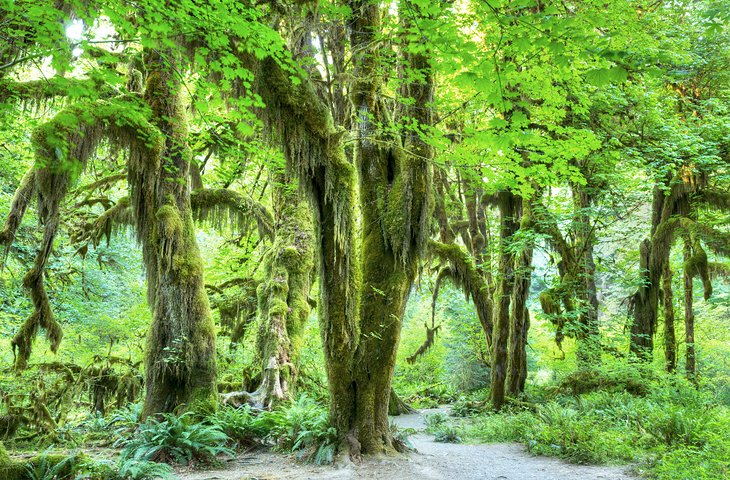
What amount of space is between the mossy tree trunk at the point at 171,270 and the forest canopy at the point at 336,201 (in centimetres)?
4

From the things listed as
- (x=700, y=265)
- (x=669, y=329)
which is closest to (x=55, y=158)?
(x=700, y=265)

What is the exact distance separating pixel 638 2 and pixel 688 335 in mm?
9245

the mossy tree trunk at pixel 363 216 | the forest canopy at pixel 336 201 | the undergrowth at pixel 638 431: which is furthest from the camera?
the mossy tree trunk at pixel 363 216

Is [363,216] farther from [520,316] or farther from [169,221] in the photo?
[520,316]

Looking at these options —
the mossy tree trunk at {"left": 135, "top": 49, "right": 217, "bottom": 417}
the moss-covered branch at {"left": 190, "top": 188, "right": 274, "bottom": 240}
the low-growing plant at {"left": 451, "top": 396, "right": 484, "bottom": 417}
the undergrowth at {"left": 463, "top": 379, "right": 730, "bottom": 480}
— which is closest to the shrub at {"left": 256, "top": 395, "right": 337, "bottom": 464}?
the mossy tree trunk at {"left": 135, "top": 49, "right": 217, "bottom": 417}

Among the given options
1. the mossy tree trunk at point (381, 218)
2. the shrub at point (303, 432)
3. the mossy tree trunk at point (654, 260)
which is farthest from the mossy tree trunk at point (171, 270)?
the mossy tree trunk at point (654, 260)

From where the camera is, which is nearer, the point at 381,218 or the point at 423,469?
the point at 423,469

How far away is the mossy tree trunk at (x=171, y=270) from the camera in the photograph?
26.1 ft

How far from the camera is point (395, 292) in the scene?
7.34 metres

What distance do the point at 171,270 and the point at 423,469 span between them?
5.42 m

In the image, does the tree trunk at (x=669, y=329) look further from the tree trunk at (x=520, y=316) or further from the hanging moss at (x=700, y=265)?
the tree trunk at (x=520, y=316)

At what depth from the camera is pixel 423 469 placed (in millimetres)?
6562

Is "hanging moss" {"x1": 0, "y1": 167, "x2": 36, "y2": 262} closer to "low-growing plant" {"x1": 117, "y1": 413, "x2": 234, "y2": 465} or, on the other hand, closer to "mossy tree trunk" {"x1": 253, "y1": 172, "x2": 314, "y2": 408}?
"low-growing plant" {"x1": 117, "y1": 413, "x2": 234, "y2": 465}

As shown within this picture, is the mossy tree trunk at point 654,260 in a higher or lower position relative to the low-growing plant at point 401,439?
higher
